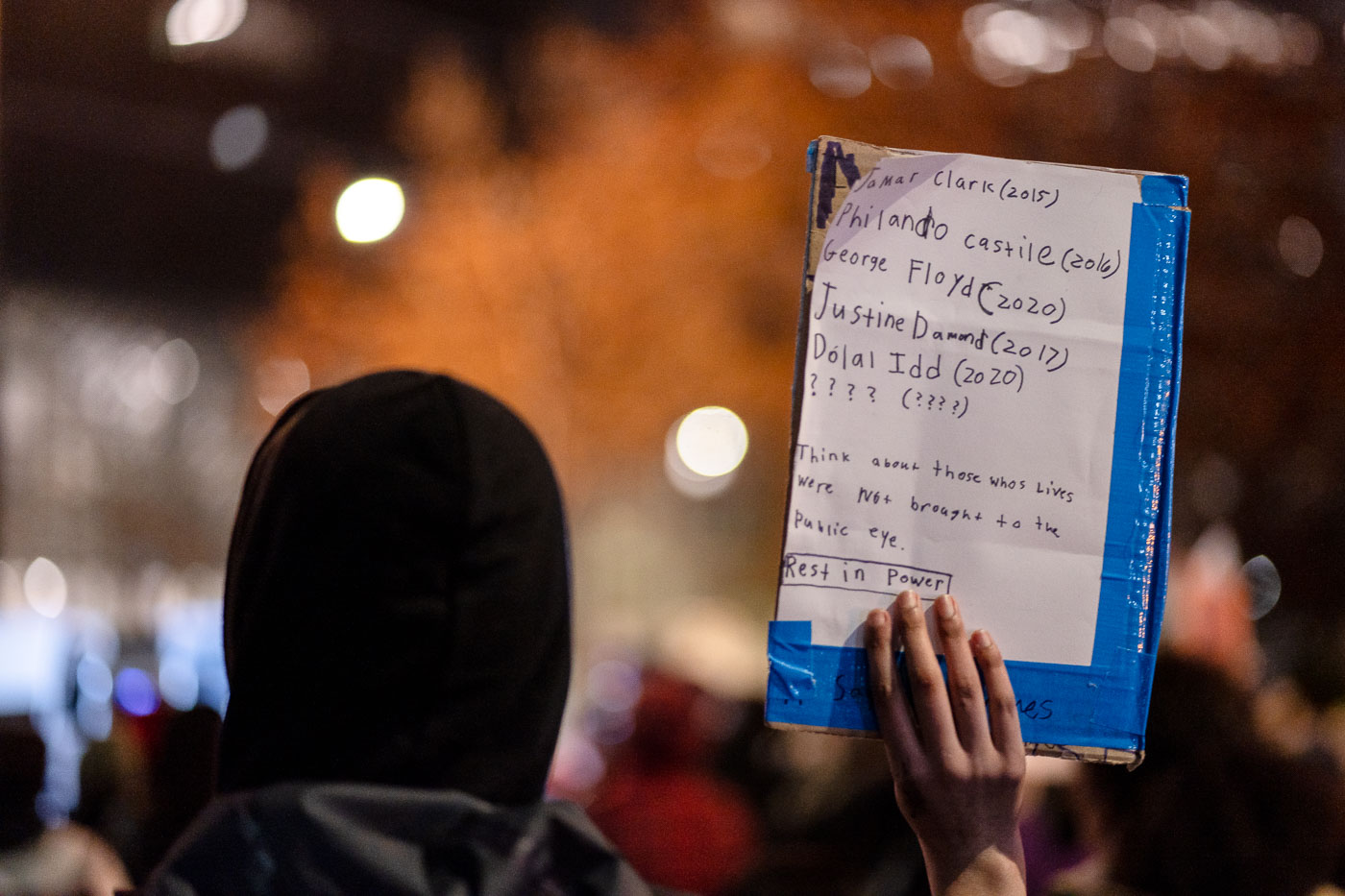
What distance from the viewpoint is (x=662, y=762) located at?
4465mm

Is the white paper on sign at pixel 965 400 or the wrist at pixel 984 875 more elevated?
the white paper on sign at pixel 965 400

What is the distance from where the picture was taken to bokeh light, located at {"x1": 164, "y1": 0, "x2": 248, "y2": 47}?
6738 millimetres

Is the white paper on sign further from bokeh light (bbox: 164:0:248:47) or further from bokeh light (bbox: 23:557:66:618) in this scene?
bokeh light (bbox: 23:557:66:618)

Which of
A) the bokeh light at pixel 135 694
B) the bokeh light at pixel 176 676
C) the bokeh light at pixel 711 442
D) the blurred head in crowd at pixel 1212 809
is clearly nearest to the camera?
the blurred head in crowd at pixel 1212 809

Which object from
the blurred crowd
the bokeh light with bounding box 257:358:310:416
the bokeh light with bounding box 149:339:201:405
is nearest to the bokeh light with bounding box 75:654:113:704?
the blurred crowd

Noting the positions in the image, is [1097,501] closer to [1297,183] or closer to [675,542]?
[1297,183]

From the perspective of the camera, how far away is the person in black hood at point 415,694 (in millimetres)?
1109

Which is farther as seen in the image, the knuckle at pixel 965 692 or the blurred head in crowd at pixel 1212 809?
the blurred head in crowd at pixel 1212 809

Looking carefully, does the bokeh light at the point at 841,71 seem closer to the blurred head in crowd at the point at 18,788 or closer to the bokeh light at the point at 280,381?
the bokeh light at the point at 280,381

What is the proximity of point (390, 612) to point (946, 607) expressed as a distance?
678 mm

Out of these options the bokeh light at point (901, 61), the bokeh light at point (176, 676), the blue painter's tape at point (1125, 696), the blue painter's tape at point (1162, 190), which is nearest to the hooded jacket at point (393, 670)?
the blue painter's tape at point (1125, 696)

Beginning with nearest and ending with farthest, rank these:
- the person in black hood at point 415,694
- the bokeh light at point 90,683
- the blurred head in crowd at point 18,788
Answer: the person in black hood at point 415,694 < the blurred head in crowd at point 18,788 < the bokeh light at point 90,683

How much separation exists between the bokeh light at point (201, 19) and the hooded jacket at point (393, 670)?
6556 mm

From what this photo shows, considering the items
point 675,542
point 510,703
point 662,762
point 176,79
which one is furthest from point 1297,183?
point 675,542
